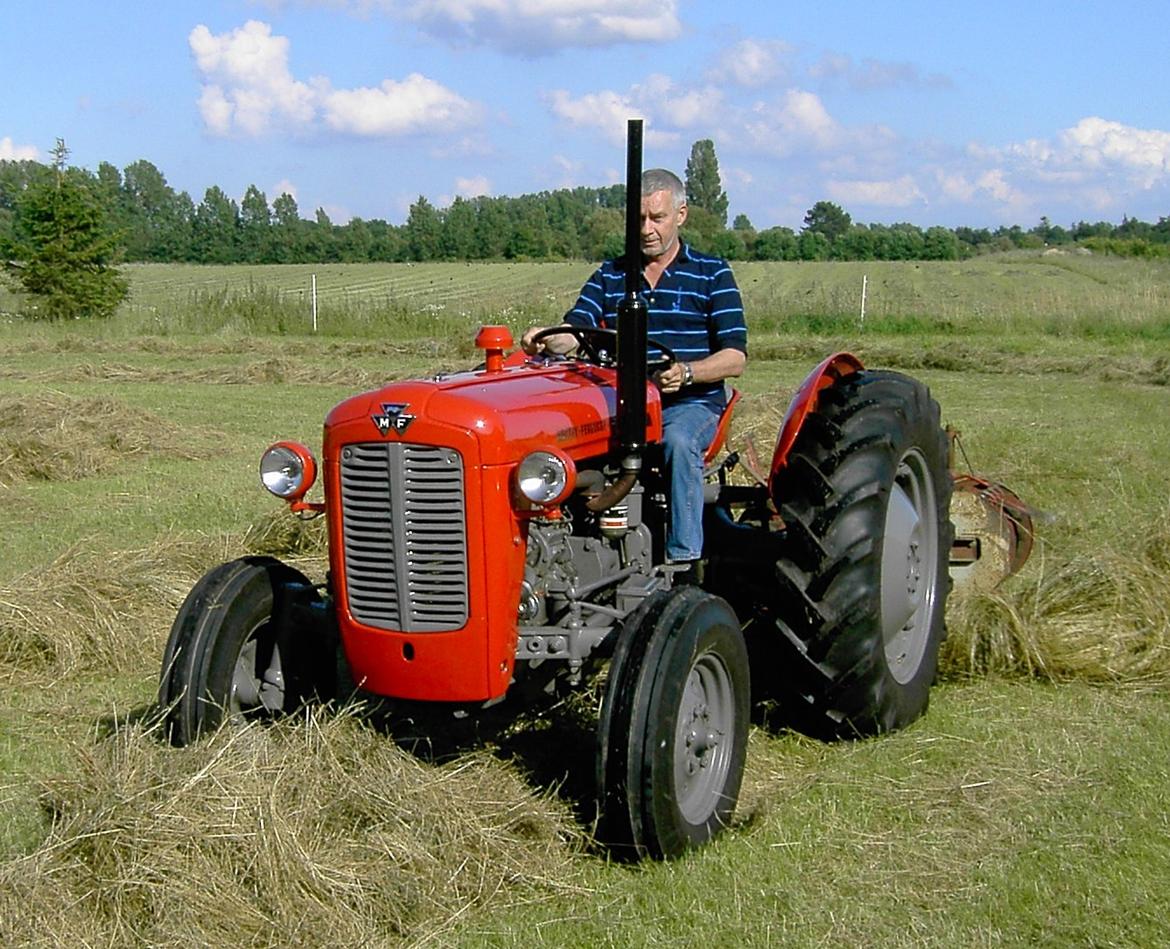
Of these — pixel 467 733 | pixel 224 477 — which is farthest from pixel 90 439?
pixel 467 733

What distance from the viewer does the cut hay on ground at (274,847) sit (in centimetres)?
343

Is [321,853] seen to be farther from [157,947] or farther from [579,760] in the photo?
[579,760]

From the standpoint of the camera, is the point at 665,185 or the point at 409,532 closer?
the point at 409,532

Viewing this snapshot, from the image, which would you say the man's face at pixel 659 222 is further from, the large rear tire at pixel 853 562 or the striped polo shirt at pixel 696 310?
the large rear tire at pixel 853 562

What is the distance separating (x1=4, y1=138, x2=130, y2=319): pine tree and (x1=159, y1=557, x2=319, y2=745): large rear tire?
95.0 ft

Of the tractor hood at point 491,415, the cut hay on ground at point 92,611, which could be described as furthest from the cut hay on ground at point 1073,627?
the cut hay on ground at point 92,611

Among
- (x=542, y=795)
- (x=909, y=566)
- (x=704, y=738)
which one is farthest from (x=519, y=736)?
(x=909, y=566)

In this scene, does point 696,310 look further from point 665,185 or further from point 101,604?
point 101,604

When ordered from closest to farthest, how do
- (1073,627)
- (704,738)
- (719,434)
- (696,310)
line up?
(704,738) → (719,434) → (696,310) → (1073,627)

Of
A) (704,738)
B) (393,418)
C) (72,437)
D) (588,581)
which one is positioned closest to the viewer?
(393,418)

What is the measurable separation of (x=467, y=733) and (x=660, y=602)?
141 centimetres

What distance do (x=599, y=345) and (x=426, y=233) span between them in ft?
195

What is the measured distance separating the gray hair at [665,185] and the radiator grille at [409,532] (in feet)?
5.70

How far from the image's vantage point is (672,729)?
153 inches
